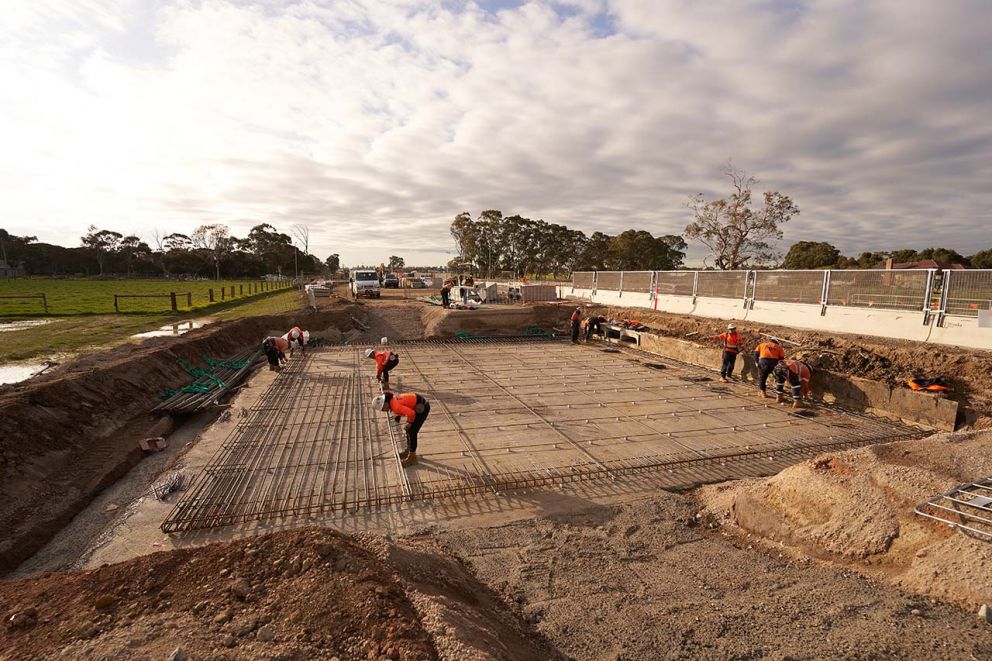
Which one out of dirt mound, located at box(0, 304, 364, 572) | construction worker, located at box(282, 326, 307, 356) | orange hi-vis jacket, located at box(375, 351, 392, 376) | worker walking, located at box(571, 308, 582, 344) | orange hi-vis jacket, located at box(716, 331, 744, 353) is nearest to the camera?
dirt mound, located at box(0, 304, 364, 572)

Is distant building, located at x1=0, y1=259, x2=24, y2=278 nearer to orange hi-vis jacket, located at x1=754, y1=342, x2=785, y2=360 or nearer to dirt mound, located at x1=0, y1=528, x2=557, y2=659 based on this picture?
dirt mound, located at x1=0, y1=528, x2=557, y2=659

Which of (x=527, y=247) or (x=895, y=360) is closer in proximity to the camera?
(x=895, y=360)

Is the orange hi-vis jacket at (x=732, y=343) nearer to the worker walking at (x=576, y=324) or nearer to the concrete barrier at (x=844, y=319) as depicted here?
the concrete barrier at (x=844, y=319)

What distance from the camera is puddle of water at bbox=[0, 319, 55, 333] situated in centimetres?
1380

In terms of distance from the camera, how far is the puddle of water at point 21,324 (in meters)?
13.8

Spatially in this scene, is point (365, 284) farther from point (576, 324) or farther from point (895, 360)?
point (895, 360)

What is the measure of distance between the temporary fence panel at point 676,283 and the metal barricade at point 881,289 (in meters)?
5.39

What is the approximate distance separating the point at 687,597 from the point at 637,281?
1790 cm

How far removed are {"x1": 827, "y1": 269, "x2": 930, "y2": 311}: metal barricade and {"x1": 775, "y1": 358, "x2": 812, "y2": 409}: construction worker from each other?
3338 mm

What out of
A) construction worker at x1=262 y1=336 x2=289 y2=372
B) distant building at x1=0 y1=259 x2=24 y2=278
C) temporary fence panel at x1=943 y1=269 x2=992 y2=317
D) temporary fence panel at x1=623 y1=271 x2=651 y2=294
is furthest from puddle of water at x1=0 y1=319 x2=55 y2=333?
distant building at x1=0 y1=259 x2=24 y2=278

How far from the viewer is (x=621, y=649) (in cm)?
298

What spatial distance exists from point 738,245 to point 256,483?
31522 mm

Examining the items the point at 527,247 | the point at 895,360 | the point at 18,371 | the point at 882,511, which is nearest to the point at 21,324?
the point at 18,371

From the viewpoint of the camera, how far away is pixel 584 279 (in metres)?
25.1
